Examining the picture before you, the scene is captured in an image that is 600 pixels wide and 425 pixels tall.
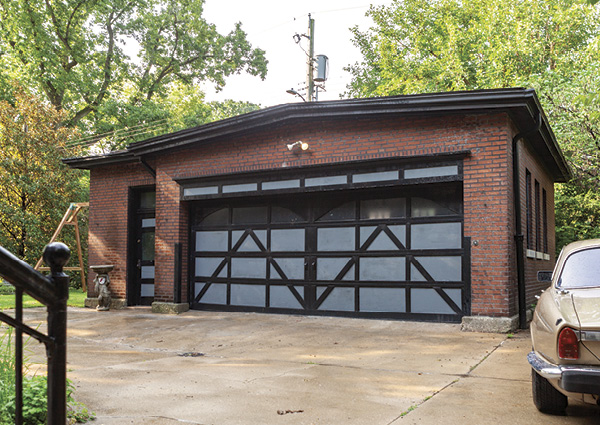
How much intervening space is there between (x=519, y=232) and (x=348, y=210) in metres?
3.27

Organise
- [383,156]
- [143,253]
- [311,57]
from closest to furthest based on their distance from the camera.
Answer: [383,156] → [143,253] → [311,57]

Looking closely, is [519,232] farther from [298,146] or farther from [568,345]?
[568,345]

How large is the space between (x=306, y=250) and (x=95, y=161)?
685cm

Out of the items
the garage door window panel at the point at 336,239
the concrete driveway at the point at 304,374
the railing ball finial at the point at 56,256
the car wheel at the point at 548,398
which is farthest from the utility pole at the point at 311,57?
the railing ball finial at the point at 56,256

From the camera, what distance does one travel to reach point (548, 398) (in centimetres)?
443

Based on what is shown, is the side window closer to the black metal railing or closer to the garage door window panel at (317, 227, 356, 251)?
the garage door window panel at (317, 227, 356, 251)

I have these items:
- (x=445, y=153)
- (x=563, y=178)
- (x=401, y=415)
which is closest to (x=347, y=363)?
(x=401, y=415)

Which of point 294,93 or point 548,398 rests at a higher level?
point 294,93

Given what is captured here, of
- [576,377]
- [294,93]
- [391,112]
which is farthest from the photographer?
[294,93]

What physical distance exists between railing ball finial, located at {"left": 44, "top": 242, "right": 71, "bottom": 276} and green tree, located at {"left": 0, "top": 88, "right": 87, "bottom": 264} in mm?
21294

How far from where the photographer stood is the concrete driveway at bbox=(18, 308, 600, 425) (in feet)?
14.6

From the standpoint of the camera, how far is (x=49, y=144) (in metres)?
22.5

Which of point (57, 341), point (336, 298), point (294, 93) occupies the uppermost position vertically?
point (294, 93)

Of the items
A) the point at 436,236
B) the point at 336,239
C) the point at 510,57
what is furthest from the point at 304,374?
the point at 510,57
